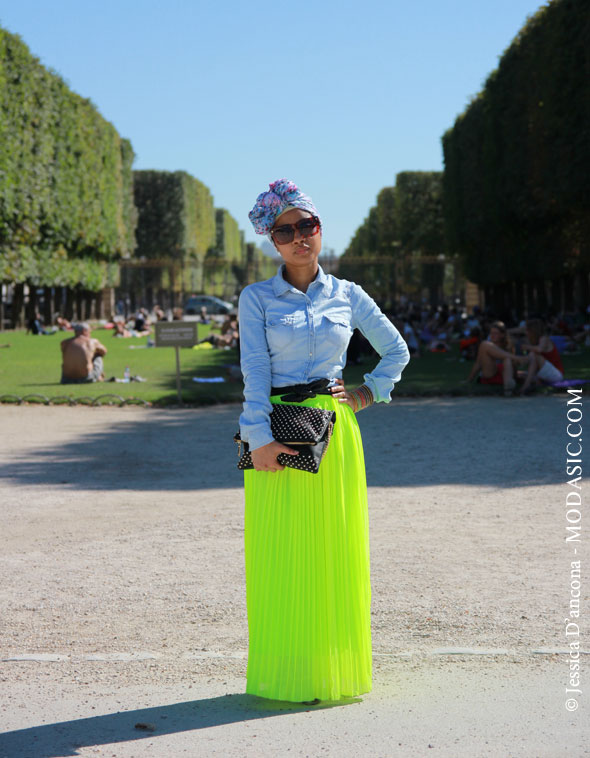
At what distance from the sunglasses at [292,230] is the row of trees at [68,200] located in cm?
2926

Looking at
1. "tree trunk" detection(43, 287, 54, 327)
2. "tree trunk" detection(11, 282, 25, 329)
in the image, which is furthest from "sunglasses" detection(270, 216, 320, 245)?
"tree trunk" detection(43, 287, 54, 327)

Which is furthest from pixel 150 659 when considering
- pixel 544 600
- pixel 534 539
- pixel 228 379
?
pixel 228 379

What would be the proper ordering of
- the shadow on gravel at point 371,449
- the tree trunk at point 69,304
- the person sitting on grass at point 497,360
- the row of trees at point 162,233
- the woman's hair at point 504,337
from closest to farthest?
1. the shadow on gravel at point 371,449
2. the person sitting on grass at point 497,360
3. the woman's hair at point 504,337
4. the tree trunk at point 69,304
5. the row of trees at point 162,233

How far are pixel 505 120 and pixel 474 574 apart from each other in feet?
94.0

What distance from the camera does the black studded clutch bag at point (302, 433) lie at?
11.4ft

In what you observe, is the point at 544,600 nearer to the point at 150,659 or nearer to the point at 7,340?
the point at 150,659

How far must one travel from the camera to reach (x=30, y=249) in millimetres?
36875

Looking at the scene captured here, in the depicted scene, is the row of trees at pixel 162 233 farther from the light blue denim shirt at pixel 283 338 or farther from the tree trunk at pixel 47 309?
the light blue denim shirt at pixel 283 338

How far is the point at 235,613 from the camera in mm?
4793

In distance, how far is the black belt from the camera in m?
3.59

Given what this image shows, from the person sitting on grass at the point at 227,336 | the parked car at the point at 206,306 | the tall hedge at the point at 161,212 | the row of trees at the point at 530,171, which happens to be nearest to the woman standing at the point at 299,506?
the row of trees at the point at 530,171

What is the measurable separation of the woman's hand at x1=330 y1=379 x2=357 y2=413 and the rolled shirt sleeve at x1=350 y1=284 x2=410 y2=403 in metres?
0.10

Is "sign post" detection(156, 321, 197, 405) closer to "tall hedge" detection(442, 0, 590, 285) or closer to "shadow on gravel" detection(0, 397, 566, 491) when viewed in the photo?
"shadow on gravel" detection(0, 397, 566, 491)

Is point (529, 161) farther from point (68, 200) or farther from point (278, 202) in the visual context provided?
point (278, 202)
